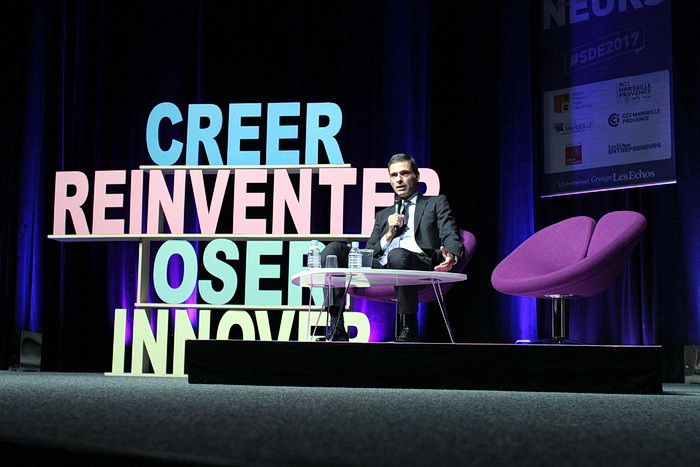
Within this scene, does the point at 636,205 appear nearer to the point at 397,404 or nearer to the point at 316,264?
the point at 316,264

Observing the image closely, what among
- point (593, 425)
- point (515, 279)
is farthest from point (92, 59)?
point (593, 425)

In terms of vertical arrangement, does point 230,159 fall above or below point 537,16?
below

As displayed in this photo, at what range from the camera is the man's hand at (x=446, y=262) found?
3.90 meters

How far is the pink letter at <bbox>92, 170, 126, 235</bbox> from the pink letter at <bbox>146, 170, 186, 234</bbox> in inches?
8.0

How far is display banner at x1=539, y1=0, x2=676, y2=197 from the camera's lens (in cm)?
529

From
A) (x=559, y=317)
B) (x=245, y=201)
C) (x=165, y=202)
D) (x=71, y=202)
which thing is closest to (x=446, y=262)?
(x=559, y=317)

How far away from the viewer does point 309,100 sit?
19.6 feet

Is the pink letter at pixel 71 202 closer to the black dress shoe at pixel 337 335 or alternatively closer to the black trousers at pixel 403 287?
the black trousers at pixel 403 287

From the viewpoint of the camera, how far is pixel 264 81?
605 centimetres

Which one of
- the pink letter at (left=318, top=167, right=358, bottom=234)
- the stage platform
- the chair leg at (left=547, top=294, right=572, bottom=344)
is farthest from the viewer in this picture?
the pink letter at (left=318, top=167, right=358, bottom=234)

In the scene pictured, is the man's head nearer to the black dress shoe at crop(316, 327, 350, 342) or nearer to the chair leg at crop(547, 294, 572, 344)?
the black dress shoe at crop(316, 327, 350, 342)

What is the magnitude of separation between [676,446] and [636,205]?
13.6 ft

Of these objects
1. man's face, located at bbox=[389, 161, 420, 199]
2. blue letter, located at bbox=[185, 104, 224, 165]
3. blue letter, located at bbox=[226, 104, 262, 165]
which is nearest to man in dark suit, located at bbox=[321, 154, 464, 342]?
man's face, located at bbox=[389, 161, 420, 199]

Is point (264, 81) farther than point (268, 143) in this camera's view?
Yes
